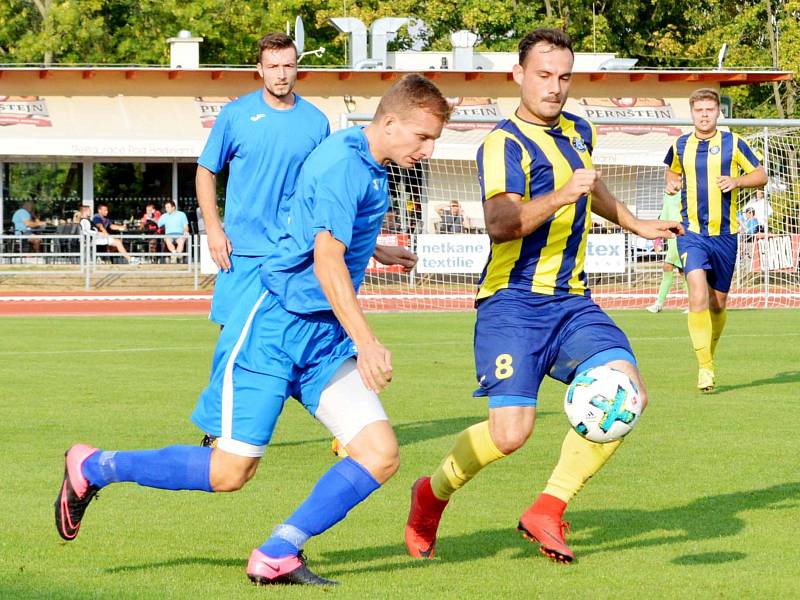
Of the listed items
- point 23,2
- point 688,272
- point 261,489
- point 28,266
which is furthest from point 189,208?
point 261,489

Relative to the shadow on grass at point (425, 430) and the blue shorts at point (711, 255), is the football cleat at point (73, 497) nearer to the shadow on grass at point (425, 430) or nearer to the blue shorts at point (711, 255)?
the shadow on grass at point (425, 430)

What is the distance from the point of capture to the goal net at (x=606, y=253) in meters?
21.9

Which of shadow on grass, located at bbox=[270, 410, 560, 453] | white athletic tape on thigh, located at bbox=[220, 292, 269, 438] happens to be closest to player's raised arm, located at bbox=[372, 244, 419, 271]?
white athletic tape on thigh, located at bbox=[220, 292, 269, 438]

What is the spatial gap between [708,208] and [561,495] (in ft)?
20.9

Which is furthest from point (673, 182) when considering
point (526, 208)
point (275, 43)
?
point (526, 208)

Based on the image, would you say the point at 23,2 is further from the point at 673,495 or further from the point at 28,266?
the point at 673,495

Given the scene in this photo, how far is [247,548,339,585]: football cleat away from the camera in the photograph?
5.02 metres

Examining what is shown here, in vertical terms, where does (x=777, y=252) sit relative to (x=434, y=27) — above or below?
below

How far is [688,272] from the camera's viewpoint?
11.4 meters

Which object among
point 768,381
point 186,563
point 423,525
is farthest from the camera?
point 768,381

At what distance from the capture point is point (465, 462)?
5.72 m

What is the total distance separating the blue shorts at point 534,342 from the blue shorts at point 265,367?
2.58 feet

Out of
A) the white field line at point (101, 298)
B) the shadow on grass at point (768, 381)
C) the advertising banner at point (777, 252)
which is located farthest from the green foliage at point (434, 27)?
the shadow on grass at point (768, 381)

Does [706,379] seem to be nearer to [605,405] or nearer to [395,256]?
[395,256]
